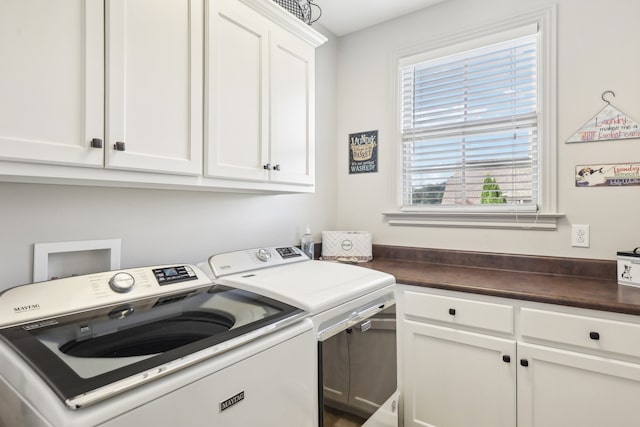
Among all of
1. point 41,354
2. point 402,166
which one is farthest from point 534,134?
point 41,354

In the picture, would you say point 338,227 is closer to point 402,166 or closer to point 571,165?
point 402,166

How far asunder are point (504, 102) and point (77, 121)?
2.13 meters

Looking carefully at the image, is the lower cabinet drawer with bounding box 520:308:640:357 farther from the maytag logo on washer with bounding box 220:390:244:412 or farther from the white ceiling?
the white ceiling

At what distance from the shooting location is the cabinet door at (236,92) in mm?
1381

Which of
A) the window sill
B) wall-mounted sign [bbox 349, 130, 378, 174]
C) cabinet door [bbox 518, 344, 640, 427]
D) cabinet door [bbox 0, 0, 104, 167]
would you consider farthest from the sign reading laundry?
cabinet door [bbox 0, 0, 104, 167]

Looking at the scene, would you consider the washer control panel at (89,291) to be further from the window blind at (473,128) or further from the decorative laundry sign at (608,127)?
the decorative laundry sign at (608,127)

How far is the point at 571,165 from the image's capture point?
6.12ft

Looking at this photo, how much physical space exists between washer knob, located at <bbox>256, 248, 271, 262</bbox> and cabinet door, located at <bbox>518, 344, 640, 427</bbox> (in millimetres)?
1217

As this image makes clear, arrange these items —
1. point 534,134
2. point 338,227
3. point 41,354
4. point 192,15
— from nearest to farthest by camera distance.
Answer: point 41,354, point 192,15, point 534,134, point 338,227

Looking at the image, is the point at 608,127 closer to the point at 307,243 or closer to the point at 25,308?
the point at 307,243

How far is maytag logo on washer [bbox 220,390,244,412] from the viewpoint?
0.85 m

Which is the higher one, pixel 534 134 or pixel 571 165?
pixel 534 134

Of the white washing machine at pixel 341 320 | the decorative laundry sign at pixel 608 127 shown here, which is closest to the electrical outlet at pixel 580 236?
the decorative laundry sign at pixel 608 127

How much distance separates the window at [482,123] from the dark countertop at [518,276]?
0.90ft
